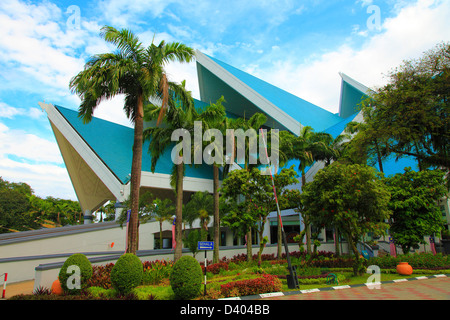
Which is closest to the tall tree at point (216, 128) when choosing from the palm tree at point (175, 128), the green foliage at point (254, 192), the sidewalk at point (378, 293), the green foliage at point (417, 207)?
the palm tree at point (175, 128)

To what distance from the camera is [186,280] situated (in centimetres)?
834

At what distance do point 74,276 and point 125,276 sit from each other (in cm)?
192

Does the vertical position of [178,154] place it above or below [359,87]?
below

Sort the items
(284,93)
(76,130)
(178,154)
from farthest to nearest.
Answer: (284,93) → (76,130) → (178,154)

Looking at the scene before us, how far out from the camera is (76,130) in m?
31.6

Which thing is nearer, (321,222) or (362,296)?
(362,296)

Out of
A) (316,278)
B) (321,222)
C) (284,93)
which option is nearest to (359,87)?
(284,93)

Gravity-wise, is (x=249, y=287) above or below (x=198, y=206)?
below

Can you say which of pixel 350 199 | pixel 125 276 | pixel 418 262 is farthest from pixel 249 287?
pixel 418 262

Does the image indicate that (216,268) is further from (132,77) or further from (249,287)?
(132,77)

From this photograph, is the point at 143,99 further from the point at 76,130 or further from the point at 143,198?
the point at 76,130

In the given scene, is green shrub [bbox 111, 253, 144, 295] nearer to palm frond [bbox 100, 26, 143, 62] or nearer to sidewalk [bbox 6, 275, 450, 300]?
sidewalk [bbox 6, 275, 450, 300]

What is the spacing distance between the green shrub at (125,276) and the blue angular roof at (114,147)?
2029 centimetres
